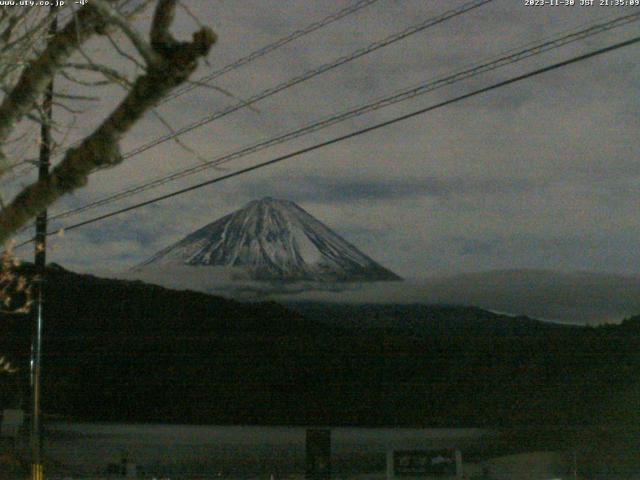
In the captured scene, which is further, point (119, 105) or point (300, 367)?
point (300, 367)

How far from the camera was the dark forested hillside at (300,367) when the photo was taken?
26031mm

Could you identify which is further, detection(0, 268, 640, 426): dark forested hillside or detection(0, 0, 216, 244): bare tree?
detection(0, 268, 640, 426): dark forested hillside

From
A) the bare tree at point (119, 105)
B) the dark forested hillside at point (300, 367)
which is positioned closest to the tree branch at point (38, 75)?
the bare tree at point (119, 105)

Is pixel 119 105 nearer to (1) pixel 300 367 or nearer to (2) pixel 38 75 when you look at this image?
(2) pixel 38 75

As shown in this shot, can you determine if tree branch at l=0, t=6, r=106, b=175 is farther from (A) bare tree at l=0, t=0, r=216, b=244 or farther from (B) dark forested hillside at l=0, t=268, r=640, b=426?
(B) dark forested hillside at l=0, t=268, r=640, b=426

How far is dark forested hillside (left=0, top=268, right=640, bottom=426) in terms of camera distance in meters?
26.0

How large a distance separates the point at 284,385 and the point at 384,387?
124 inches

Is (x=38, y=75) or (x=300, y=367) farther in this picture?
(x=300, y=367)

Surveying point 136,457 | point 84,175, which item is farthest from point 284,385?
point 84,175

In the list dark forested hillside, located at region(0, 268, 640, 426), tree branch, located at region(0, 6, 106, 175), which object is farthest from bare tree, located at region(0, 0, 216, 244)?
dark forested hillside, located at region(0, 268, 640, 426)

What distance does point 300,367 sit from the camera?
28.6 meters

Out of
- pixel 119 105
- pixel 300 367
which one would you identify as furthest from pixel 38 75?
pixel 300 367

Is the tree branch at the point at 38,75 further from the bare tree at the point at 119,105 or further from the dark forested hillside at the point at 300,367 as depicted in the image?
the dark forested hillside at the point at 300,367

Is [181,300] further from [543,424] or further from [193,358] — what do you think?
[543,424]
